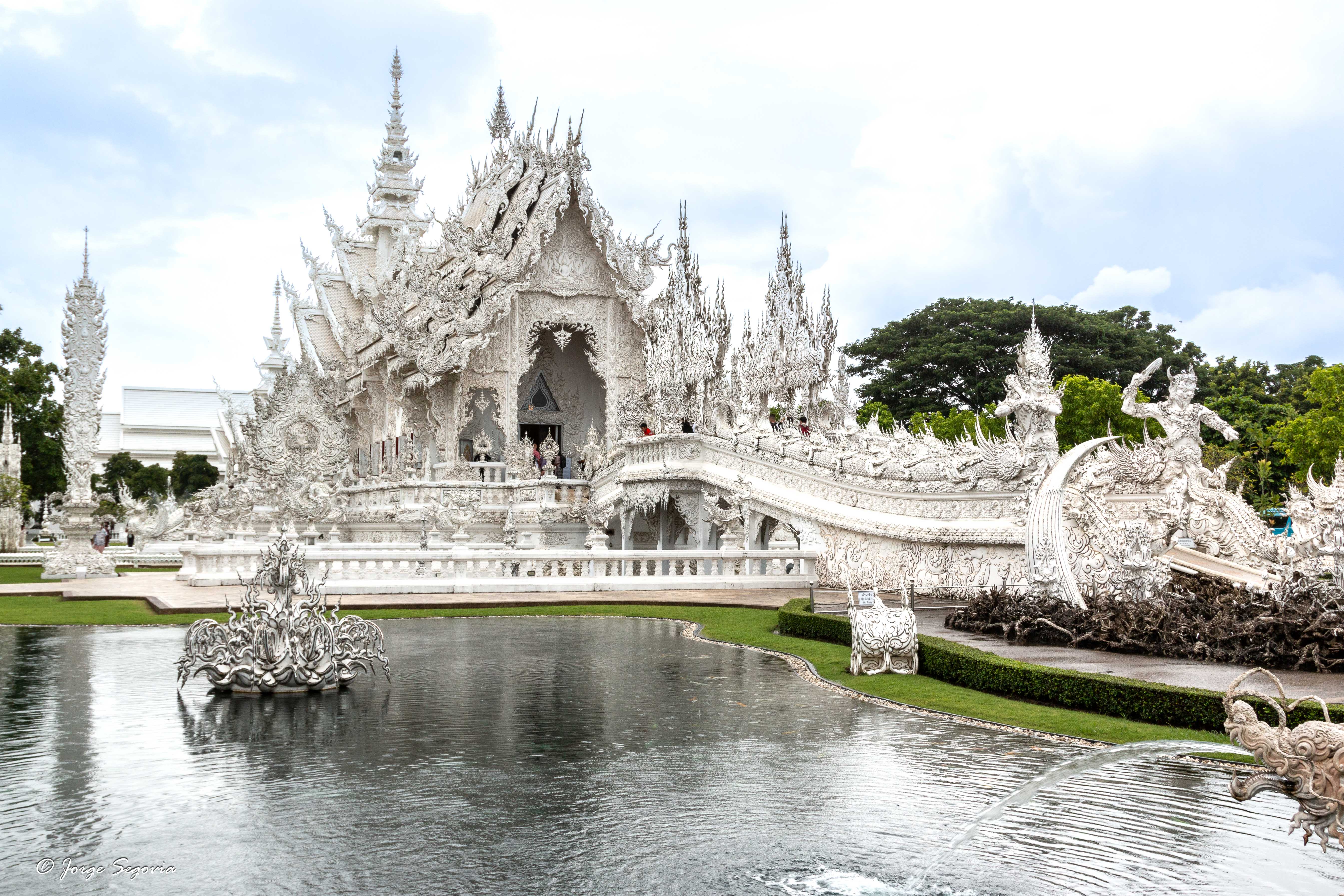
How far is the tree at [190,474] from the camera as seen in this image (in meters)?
58.3

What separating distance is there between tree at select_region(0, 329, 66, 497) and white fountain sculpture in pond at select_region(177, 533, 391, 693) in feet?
84.3

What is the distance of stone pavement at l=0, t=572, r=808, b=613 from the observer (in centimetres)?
1580

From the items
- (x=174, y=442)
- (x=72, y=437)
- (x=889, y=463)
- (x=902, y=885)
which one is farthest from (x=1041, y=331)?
(x=174, y=442)

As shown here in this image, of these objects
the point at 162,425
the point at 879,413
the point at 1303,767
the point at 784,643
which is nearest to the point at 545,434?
the point at 879,413

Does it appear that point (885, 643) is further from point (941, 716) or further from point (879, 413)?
point (879, 413)

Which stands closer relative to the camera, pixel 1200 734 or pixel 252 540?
pixel 1200 734

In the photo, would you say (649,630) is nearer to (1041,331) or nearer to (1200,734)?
(1200,734)

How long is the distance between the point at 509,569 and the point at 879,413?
2240cm

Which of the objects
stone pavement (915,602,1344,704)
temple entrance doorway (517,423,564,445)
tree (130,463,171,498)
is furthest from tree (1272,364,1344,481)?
tree (130,463,171,498)

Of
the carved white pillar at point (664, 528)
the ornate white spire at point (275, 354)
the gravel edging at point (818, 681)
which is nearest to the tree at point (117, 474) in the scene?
the ornate white spire at point (275, 354)

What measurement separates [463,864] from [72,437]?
19001mm

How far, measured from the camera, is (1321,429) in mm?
26844

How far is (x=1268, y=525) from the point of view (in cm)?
1418

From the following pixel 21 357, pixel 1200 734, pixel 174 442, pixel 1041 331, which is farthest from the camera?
pixel 174 442
